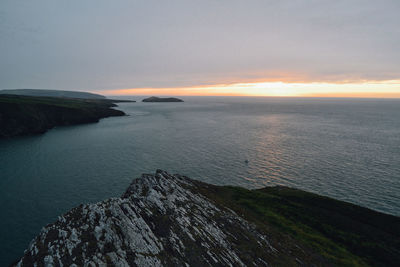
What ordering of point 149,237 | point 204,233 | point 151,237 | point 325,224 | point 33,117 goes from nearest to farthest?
point 149,237, point 151,237, point 204,233, point 325,224, point 33,117

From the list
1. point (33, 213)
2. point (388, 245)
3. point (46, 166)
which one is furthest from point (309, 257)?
point (46, 166)

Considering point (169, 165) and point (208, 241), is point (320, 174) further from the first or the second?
point (208, 241)

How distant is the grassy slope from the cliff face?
621cm

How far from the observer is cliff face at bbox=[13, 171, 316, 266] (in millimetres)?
17797

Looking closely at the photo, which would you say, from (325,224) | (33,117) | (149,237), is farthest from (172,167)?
(33,117)

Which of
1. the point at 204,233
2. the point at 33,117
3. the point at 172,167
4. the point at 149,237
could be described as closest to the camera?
the point at 149,237

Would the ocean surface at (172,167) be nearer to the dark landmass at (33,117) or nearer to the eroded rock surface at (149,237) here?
the dark landmass at (33,117)

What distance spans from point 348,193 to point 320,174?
11.0m

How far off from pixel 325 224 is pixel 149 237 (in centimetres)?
3095

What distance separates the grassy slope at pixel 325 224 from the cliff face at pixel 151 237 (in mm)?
6206

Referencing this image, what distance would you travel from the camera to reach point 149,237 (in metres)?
20.6

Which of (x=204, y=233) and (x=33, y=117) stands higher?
(x=33, y=117)

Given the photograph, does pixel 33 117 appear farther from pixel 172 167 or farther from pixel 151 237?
pixel 151 237

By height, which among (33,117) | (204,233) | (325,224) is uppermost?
(33,117)
